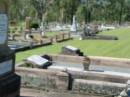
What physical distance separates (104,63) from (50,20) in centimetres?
7038

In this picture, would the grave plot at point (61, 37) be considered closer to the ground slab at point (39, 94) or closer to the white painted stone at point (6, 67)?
the ground slab at point (39, 94)

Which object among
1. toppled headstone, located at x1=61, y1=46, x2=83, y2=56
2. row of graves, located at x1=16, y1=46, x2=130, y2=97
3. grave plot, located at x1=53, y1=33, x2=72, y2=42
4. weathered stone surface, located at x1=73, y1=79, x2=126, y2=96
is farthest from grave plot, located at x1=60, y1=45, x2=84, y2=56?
grave plot, located at x1=53, y1=33, x2=72, y2=42

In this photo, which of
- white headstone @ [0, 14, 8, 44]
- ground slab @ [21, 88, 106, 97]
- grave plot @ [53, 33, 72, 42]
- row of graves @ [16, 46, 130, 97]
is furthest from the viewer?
grave plot @ [53, 33, 72, 42]

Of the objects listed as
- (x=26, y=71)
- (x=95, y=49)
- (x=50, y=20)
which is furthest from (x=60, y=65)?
(x=50, y=20)

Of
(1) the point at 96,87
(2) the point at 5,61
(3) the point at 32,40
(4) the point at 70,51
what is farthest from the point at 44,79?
(3) the point at 32,40

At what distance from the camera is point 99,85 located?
1464cm

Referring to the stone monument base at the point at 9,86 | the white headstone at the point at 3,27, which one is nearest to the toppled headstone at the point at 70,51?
the stone monument base at the point at 9,86

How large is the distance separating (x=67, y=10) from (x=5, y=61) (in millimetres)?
75179

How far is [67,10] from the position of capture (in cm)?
8569

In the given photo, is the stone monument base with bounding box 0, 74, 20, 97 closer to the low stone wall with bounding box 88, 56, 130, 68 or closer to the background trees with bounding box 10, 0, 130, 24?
the low stone wall with bounding box 88, 56, 130, 68

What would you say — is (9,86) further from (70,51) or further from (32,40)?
(32,40)

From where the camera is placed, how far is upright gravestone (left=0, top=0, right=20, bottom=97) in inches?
429

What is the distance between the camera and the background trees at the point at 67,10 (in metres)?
83.8

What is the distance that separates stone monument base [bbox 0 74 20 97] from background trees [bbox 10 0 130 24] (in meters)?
66.2
